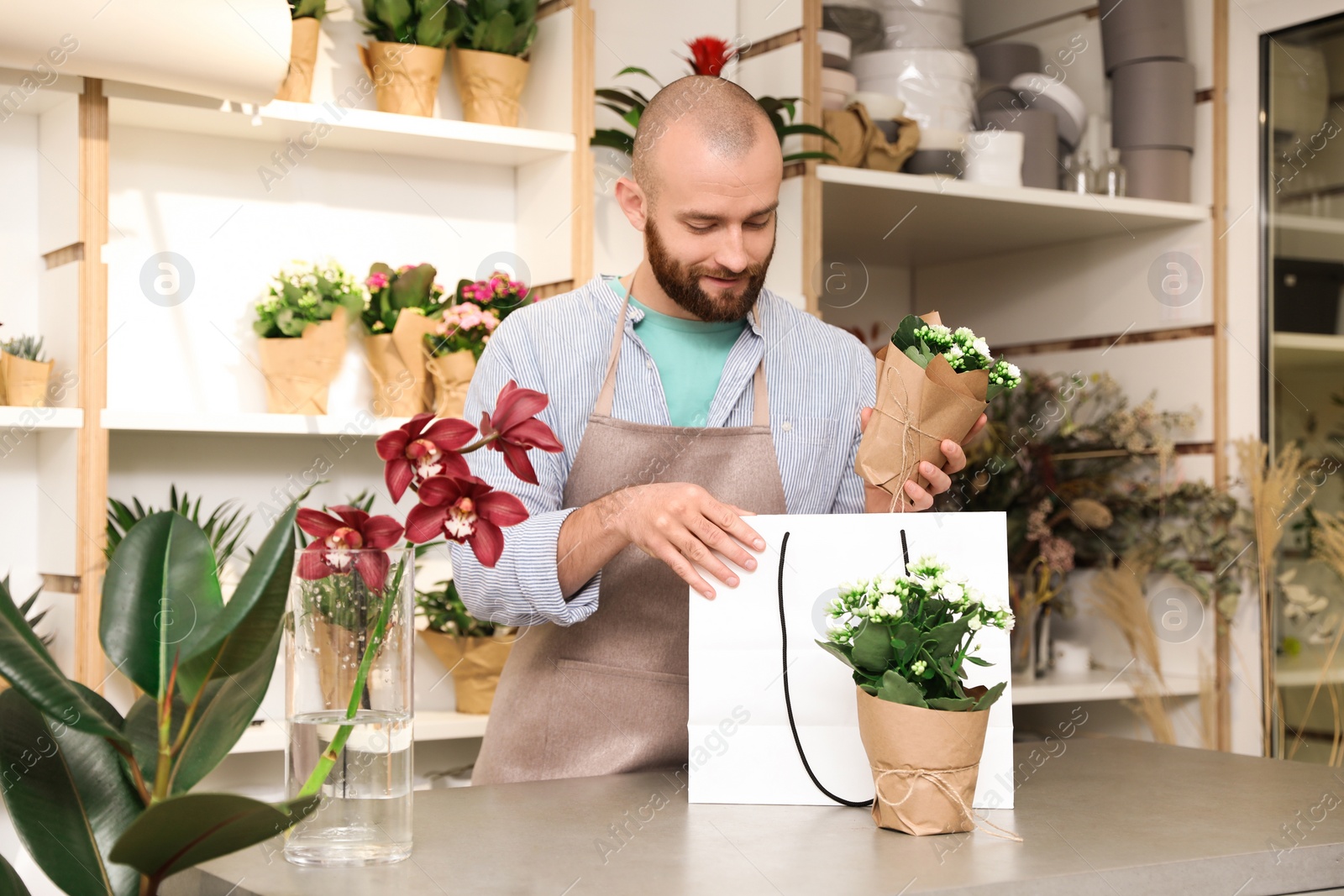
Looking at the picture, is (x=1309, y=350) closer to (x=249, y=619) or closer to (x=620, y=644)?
(x=620, y=644)

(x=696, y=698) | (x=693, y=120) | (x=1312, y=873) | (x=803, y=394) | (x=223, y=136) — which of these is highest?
(x=223, y=136)

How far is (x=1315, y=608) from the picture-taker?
2.66 metres

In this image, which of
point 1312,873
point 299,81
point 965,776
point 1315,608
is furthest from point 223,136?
point 1315,608

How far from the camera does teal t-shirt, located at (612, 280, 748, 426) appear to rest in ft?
5.30

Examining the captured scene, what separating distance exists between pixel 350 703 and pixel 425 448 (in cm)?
18

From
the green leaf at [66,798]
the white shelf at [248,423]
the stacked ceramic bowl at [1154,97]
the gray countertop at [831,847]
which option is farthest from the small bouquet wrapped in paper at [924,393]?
the stacked ceramic bowl at [1154,97]

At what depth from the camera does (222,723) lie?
801 millimetres

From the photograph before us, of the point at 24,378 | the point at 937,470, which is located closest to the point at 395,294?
the point at 24,378

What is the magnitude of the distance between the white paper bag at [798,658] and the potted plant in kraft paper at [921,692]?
0.34ft

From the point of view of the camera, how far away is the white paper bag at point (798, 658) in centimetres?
113

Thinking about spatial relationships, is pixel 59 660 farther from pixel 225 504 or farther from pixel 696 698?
pixel 696 698

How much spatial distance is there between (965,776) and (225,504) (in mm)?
1695

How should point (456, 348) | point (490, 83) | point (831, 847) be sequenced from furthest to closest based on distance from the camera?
point (490, 83) → point (456, 348) → point (831, 847)

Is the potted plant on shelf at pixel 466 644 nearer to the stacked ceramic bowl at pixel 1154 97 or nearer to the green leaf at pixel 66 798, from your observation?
the green leaf at pixel 66 798
